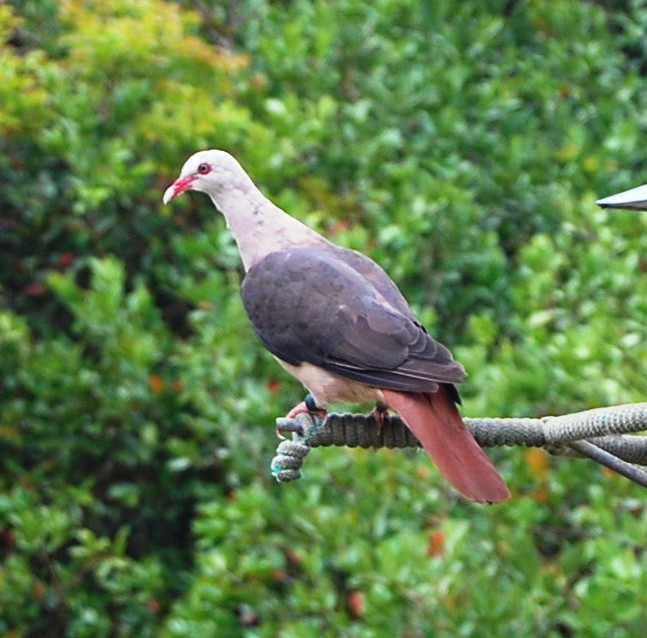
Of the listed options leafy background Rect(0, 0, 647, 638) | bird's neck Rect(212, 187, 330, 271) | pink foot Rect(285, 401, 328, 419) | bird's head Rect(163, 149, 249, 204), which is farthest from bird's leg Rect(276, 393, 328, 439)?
leafy background Rect(0, 0, 647, 638)

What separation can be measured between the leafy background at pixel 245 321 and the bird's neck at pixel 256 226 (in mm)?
1187

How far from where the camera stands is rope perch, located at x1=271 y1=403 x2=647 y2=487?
229 cm

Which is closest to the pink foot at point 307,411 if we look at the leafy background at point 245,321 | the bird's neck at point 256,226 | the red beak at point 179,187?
the bird's neck at point 256,226

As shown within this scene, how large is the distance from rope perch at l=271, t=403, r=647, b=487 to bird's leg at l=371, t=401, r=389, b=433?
0.02 metres

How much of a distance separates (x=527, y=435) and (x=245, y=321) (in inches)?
100.0

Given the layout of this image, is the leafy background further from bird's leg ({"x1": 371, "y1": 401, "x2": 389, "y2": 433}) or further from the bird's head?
the bird's head

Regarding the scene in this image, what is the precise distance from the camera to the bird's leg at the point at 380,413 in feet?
9.22

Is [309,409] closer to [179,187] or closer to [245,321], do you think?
[179,187]

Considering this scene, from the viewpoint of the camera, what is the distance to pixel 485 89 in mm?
5863

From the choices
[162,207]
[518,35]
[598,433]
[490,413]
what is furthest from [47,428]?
[598,433]

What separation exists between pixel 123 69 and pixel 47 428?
55.0 inches

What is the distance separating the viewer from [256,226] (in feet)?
10.6

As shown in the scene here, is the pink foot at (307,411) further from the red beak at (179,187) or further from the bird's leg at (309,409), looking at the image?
the red beak at (179,187)

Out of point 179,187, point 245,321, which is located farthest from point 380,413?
point 245,321
